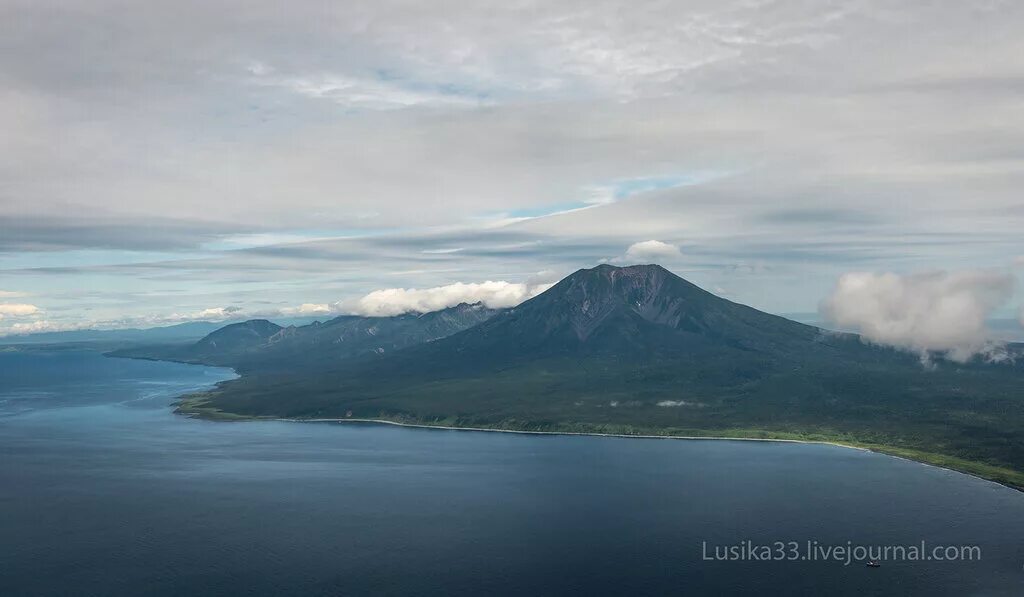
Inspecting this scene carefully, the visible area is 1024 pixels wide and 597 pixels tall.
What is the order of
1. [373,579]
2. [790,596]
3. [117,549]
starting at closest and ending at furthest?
[790,596]
[373,579]
[117,549]

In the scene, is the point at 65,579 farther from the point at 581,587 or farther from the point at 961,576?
the point at 961,576

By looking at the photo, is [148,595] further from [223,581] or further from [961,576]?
[961,576]

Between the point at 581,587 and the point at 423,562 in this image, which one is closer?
the point at 581,587

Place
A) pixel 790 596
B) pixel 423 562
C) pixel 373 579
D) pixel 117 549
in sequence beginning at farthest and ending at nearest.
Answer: pixel 117 549 → pixel 423 562 → pixel 373 579 → pixel 790 596

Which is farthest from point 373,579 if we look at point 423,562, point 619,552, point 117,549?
point 117,549

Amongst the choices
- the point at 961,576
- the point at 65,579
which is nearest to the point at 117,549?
the point at 65,579


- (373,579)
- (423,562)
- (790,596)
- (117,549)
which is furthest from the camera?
(117,549)

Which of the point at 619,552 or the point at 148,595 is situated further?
the point at 619,552
